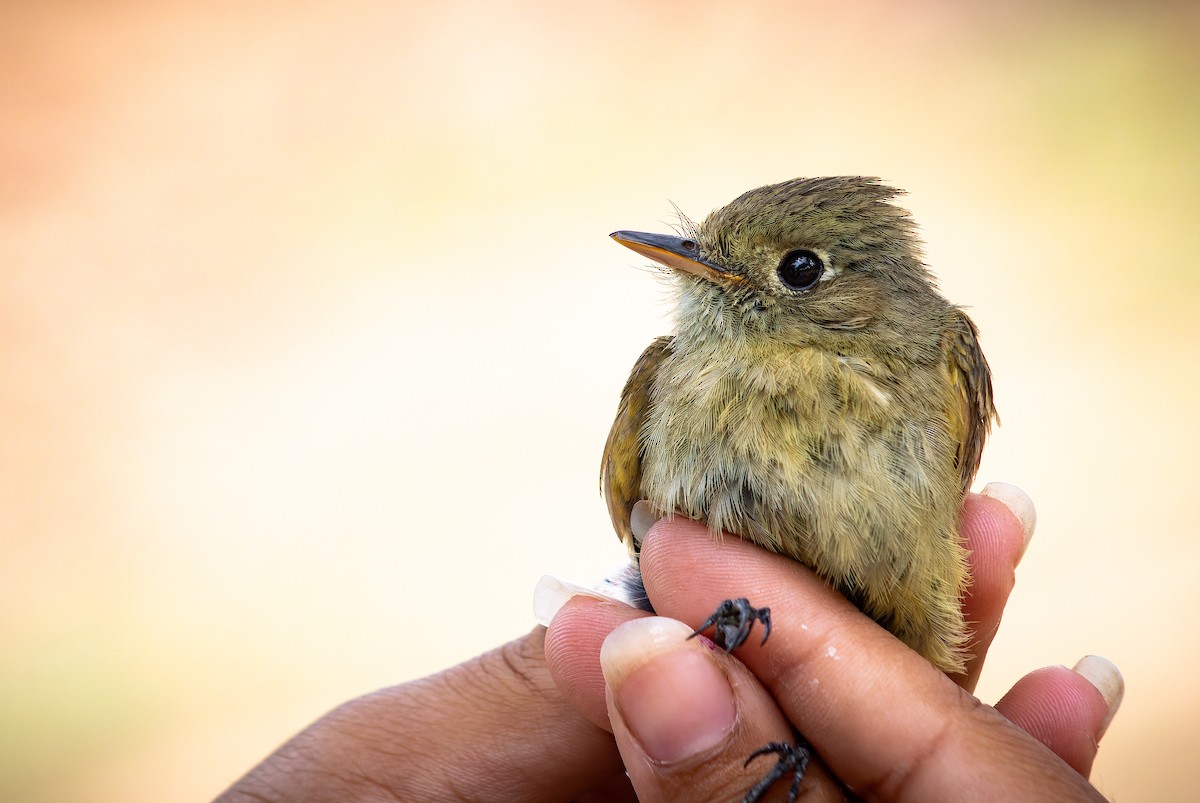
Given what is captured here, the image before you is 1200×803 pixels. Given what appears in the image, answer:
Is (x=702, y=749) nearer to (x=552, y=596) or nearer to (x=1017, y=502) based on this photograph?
(x=552, y=596)

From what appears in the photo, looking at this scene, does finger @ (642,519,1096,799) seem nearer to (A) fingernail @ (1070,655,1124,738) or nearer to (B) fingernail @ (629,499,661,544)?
(B) fingernail @ (629,499,661,544)

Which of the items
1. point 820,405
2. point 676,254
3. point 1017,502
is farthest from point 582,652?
point 1017,502

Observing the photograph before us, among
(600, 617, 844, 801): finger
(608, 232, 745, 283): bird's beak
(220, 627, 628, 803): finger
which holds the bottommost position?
(220, 627, 628, 803): finger

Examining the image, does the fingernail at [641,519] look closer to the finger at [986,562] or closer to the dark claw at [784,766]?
the dark claw at [784,766]

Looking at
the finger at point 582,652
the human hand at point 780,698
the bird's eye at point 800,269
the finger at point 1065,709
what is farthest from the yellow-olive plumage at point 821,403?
the finger at point 1065,709

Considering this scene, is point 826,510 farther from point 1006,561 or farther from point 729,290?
point 1006,561

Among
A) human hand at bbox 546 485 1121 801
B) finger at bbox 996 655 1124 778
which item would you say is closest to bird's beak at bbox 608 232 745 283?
human hand at bbox 546 485 1121 801
